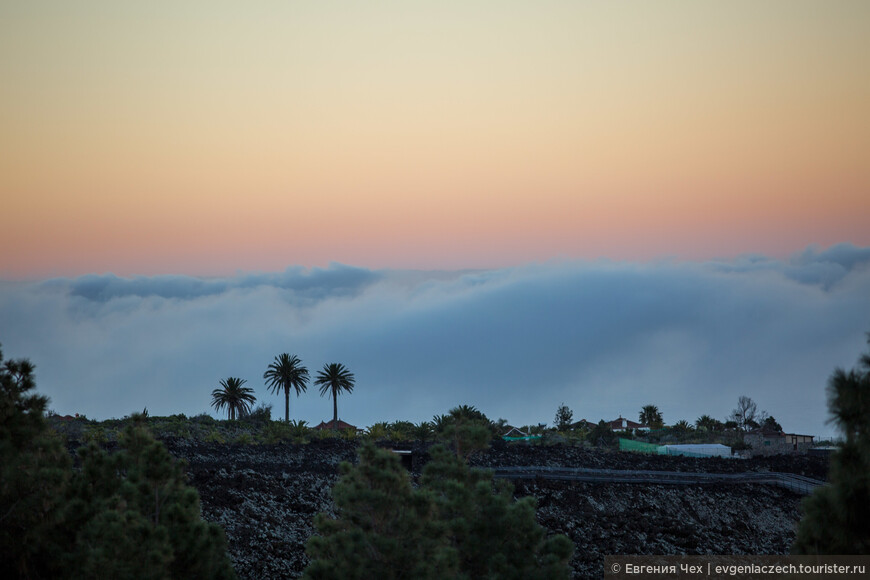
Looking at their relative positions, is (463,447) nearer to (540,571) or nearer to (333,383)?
(540,571)

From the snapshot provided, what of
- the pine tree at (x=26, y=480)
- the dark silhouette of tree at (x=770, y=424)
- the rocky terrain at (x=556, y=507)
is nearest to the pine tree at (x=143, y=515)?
the pine tree at (x=26, y=480)

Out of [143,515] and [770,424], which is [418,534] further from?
[770,424]

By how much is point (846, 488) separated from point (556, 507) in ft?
105

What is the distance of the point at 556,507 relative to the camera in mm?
43344

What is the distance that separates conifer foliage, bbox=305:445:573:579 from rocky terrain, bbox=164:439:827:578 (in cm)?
1126

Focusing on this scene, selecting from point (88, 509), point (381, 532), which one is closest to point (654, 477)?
point (381, 532)

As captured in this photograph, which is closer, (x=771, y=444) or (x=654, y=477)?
(x=654, y=477)

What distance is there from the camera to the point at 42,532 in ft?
54.0

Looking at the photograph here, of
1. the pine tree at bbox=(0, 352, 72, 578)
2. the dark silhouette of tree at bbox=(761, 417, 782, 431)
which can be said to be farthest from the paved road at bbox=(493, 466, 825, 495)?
the dark silhouette of tree at bbox=(761, 417, 782, 431)

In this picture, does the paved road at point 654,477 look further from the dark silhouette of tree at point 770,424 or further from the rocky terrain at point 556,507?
the dark silhouette of tree at point 770,424

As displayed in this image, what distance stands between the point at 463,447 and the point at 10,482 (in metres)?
9.34

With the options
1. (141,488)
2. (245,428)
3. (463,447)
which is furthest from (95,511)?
(245,428)

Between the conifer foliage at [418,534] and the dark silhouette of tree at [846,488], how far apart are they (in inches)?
255

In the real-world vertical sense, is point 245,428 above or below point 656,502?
above
